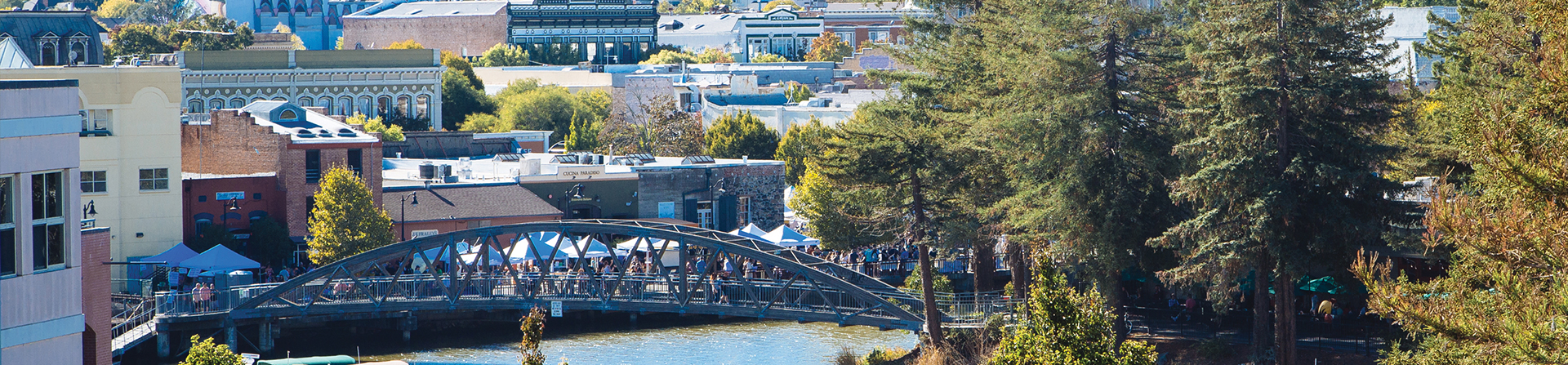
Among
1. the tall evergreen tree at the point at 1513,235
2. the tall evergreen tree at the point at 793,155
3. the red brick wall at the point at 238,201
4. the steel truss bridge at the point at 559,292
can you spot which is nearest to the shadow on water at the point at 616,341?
the steel truss bridge at the point at 559,292

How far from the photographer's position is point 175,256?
43.9m

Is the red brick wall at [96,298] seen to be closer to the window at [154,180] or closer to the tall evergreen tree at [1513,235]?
the tall evergreen tree at [1513,235]

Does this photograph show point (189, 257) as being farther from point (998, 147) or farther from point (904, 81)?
point (998, 147)

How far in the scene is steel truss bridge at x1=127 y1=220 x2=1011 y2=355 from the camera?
37438 mm

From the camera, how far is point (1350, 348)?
31828 millimetres

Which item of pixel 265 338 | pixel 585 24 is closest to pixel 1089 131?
pixel 265 338

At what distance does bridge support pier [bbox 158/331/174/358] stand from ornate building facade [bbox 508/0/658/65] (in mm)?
115191

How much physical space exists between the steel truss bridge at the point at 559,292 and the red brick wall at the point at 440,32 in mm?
117903

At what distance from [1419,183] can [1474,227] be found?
17501 mm

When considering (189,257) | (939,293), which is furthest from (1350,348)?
(189,257)

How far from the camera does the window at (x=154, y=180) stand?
1822 inches

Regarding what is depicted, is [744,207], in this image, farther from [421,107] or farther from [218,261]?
[421,107]

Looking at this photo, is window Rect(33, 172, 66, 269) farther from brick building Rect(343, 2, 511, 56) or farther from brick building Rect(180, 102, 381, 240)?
brick building Rect(343, 2, 511, 56)

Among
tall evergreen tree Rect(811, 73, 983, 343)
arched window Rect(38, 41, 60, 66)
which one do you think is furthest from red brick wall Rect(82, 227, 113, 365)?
arched window Rect(38, 41, 60, 66)
